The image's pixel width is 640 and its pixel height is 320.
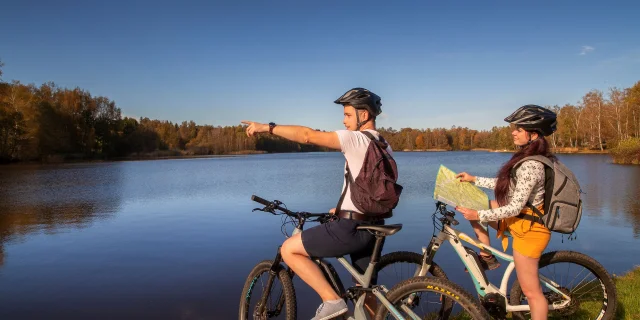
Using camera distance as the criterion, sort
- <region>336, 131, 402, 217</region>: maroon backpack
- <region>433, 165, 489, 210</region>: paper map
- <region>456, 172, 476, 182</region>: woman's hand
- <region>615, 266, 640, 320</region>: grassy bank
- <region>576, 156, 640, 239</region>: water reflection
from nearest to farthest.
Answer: <region>336, 131, 402, 217</region>: maroon backpack, <region>433, 165, 489, 210</region>: paper map, <region>456, 172, 476, 182</region>: woman's hand, <region>615, 266, 640, 320</region>: grassy bank, <region>576, 156, 640, 239</region>: water reflection

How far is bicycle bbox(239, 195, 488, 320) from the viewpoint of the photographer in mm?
2967

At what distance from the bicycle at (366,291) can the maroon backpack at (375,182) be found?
166mm

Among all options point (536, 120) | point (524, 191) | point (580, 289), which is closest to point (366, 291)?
point (524, 191)

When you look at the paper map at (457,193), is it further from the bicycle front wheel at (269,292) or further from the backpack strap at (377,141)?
the bicycle front wheel at (269,292)

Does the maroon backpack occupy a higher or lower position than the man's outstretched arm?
lower

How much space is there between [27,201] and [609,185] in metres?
28.0

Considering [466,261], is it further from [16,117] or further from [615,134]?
[615,134]

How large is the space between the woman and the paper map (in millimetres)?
438

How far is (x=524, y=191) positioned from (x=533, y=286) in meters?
0.78

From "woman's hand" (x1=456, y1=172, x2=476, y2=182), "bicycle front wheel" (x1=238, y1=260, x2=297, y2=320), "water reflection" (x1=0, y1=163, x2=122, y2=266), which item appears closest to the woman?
"woman's hand" (x1=456, y1=172, x2=476, y2=182)

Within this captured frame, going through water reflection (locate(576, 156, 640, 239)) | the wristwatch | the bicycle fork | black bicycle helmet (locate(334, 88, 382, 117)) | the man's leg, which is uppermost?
black bicycle helmet (locate(334, 88, 382, 117))

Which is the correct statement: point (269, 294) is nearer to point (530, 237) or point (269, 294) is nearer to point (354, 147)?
point (354, 147)

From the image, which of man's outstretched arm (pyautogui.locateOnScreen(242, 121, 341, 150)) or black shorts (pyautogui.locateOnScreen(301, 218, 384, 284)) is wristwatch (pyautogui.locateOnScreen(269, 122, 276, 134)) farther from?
black shorts (pyautogui.locateOnScreen(301, 218, 384, 284))

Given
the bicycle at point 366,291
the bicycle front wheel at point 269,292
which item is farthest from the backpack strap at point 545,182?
the bicycle front wheel at point 269,292
